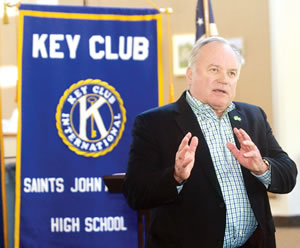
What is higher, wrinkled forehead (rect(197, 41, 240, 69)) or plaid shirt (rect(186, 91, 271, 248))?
wrinkled forehead (rect(197, 41, 240, 69))

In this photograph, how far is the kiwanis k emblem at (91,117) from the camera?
332 cm

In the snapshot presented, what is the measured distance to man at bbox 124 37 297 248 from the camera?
5.01ft

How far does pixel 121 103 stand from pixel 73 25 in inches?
26.3

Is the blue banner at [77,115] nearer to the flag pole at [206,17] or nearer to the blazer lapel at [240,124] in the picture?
the flag pole at [206,17]

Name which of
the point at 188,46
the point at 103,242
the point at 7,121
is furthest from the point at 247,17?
the point at 103,242

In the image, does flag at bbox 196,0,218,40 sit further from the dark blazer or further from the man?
the dark blazer

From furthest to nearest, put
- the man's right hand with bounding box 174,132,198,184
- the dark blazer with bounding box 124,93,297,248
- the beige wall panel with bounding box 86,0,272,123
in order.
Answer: the beige wall panel with bounding box 86,0,272,123, the dark blazer with bounding box 124,93,297,248, the man's right hand with bounding box 174,132,198,184

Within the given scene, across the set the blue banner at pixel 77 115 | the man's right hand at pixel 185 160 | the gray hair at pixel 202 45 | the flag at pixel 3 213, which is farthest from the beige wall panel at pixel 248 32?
the man's right hand at pixel 185 160

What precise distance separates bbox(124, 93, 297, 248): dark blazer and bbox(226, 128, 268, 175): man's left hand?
72 mm

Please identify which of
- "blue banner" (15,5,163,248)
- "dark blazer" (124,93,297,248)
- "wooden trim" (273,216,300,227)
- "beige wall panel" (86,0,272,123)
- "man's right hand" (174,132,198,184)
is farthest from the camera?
"beige wall panel" (86,0,272,123)

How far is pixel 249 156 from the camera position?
1490 millimetres

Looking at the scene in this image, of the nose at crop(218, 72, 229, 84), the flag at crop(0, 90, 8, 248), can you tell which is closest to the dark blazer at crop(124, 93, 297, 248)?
the nose at crop(218, 72, 229, 84)

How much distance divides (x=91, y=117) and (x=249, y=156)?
1994 millimetres

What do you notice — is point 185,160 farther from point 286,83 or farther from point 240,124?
point 286,83
